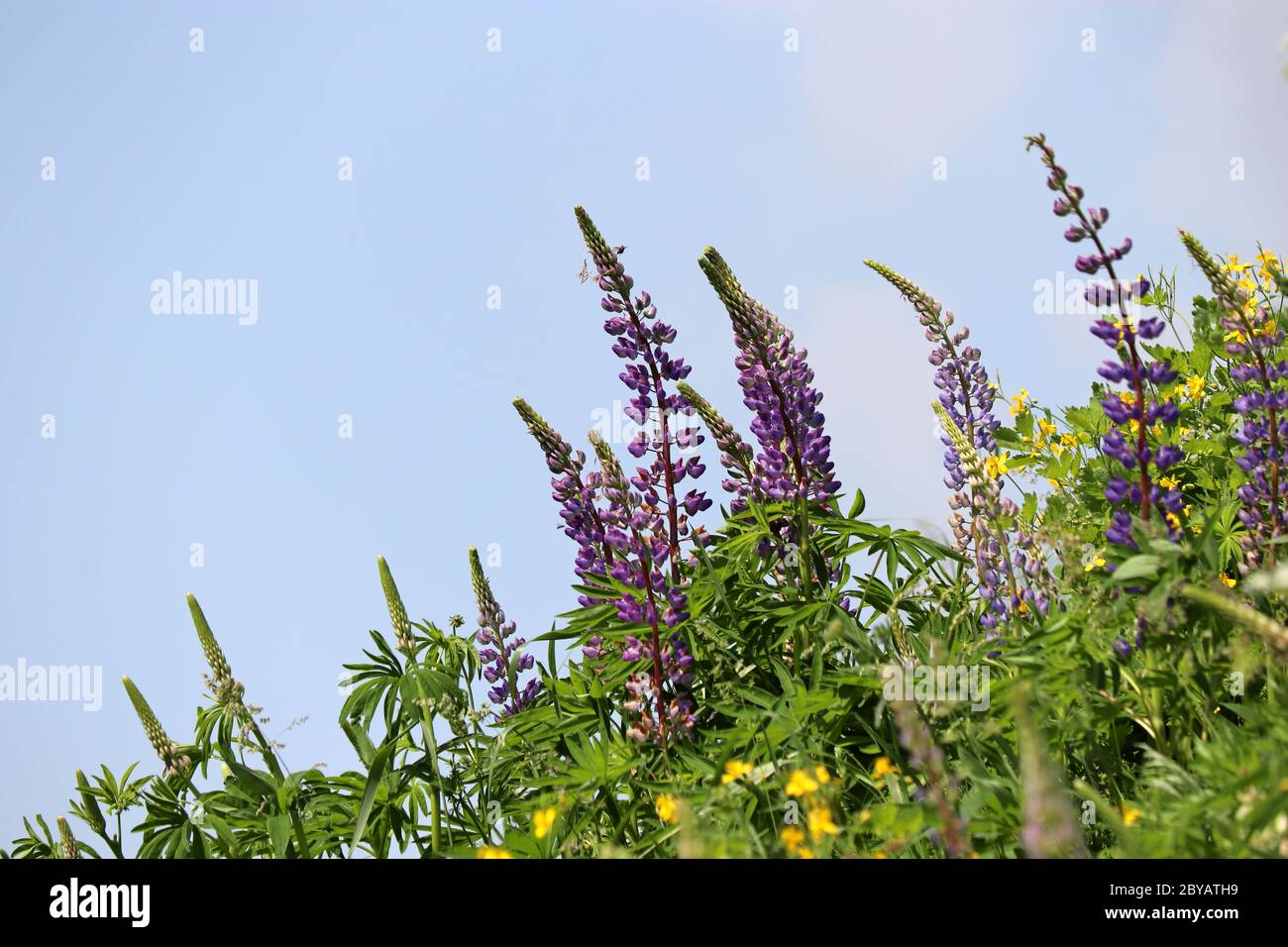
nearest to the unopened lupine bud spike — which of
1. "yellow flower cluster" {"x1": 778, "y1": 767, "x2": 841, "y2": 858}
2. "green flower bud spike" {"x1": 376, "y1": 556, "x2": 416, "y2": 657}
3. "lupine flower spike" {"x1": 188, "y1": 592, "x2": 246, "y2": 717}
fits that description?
"lupine flower spike" {"x1": 188, "y1": 592, "x2": 246, "y2": 717}

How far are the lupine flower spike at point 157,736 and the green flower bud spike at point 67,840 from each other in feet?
1.11

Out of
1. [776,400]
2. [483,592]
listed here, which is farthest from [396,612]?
[776,400]

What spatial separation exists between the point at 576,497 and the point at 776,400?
70 cm

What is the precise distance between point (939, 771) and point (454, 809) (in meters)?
1.94

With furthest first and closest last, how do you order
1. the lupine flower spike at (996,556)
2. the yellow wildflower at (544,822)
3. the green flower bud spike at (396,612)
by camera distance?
1. the green flower bud spike at (396,612)
2. the lupine flower spike at (996,556)
3. the yellow wildflower at (544,822)

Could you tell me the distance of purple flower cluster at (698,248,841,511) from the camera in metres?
3.66

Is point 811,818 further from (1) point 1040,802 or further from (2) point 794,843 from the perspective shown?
(1) point 1040,802

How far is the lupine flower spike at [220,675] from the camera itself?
3.72 meters

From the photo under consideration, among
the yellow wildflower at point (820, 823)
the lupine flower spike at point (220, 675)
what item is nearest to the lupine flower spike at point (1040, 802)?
the yellow wildflower at point (820, 823)

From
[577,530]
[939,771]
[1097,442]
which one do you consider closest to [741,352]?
[577,530]

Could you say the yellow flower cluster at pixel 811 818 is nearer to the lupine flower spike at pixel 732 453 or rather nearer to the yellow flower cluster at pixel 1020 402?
the lupine flower spike at pixel 732 453

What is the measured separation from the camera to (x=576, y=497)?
3.86 meters
